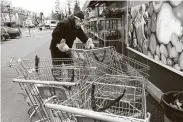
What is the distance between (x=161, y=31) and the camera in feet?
17.5

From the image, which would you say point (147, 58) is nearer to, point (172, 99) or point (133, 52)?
point (133, 52)

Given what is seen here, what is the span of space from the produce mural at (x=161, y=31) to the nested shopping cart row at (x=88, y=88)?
1.25 m

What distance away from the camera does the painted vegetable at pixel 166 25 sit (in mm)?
4611

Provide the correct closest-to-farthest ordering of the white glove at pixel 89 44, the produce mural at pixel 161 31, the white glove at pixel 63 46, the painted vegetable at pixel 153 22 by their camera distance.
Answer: the white glove at pixel 63 46
the produce mural at pixel 161 31
the white glove at pixel 89 44
the painted vegetable at pixel 153 22

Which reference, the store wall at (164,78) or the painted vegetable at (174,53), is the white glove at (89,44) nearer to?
the painted vegetable at (174,53)

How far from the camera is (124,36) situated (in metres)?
9.77

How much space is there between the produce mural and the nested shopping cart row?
1.25 metres

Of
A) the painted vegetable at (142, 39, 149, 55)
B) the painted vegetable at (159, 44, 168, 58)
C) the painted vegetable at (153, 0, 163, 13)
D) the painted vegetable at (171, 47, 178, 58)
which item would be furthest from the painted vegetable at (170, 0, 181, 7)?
the painted vegetable at (142, 39, 149, 55)

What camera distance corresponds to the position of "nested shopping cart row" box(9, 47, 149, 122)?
2422mm

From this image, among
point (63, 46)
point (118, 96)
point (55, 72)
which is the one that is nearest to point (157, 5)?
point (63, 46)

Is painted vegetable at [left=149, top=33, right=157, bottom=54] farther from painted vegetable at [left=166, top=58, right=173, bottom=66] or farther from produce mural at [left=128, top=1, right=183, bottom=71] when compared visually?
painted vegetable at [left=166, top=58, right=173, bottom=66]

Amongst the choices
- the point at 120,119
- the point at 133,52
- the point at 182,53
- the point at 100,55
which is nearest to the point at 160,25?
the point at 182,53

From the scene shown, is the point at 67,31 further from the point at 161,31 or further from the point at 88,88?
the point at 88,88

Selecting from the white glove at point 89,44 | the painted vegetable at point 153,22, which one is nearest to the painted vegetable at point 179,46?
the painted vegetable at point 153,22
